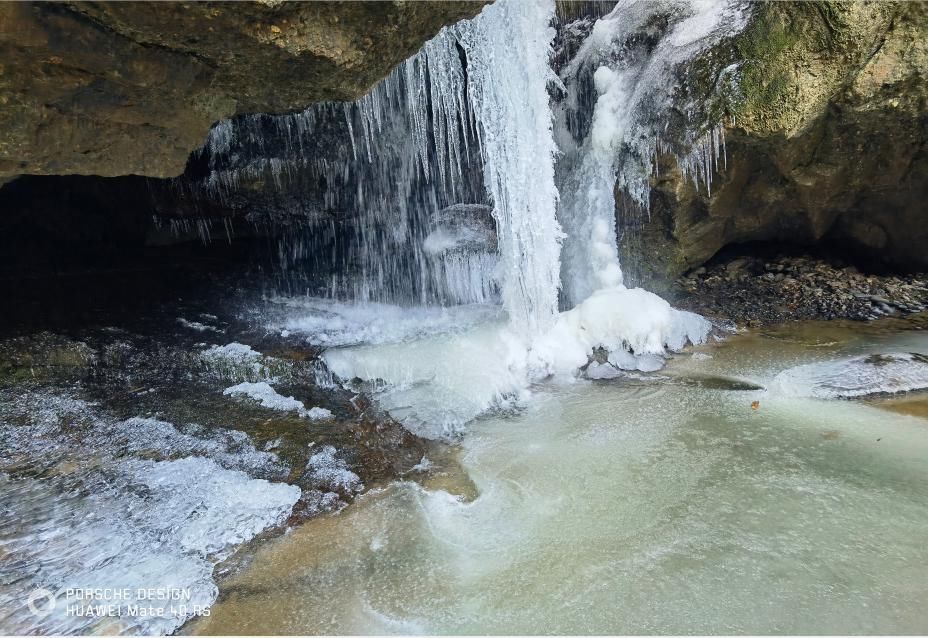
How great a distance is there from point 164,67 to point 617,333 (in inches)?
181

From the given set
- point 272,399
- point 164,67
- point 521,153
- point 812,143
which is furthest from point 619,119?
point 164,67

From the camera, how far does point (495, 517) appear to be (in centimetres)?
332

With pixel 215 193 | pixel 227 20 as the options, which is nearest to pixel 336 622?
pixel 227 20

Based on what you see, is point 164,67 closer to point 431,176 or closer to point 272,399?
point 272,399

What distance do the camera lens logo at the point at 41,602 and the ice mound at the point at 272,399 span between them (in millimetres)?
2005

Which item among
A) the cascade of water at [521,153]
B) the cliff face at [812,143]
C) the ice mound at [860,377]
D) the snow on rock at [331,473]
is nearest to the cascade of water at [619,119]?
the cliff face at [812,143]

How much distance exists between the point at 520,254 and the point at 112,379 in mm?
4171

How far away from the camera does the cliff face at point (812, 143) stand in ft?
17.0

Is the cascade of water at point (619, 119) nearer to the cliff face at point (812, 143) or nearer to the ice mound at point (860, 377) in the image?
the cliff face at point (812, 143)

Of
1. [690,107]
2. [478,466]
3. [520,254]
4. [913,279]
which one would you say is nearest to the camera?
[478,466]

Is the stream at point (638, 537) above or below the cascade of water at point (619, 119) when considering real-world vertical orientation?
below

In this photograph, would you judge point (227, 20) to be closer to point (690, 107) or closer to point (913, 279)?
point (690, 107)

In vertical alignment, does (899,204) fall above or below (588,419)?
above

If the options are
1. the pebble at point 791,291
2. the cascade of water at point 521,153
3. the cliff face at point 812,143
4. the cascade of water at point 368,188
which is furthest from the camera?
the cascade of water at point 368,188
